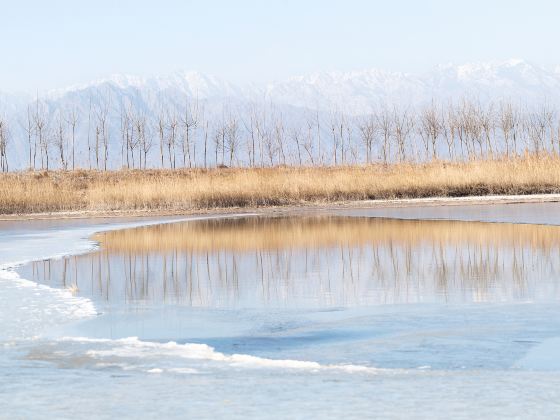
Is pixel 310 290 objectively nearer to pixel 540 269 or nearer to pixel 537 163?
pixel 540 269

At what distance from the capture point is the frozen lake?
4.65m

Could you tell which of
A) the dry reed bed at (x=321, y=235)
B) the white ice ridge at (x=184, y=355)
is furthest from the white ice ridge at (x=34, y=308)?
the dry reed bed at (x=321, y=235)

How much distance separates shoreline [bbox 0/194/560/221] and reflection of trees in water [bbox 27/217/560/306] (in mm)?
9285

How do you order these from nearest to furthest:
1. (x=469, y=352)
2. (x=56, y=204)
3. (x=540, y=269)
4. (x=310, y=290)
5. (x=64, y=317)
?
(x=469, y=352)
(x=64, y=317)
(x=310, y=290)
(x=540, y=269)
(x=56, y=204)

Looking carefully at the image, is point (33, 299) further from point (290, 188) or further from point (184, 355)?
point (290, 188)

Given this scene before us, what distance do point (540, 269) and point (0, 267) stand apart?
22.0ft

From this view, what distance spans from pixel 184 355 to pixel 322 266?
510cm

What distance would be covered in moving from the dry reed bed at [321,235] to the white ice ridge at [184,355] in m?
6.89

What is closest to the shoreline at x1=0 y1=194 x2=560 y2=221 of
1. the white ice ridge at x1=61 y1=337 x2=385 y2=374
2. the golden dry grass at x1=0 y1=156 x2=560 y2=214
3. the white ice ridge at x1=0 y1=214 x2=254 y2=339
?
the golden dry grass at x1=0 y1=156 x2=560 y2=214

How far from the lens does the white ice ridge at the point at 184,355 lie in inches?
215

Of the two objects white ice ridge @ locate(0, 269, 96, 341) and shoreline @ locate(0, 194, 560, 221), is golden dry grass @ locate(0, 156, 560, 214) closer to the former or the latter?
shoreline @ locate(0, 194, 560, 221)

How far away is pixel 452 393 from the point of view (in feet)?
15.2

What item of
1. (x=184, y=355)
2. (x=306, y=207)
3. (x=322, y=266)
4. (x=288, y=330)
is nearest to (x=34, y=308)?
(x=288, y=330)

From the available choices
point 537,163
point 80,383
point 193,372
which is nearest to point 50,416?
point 80,383
